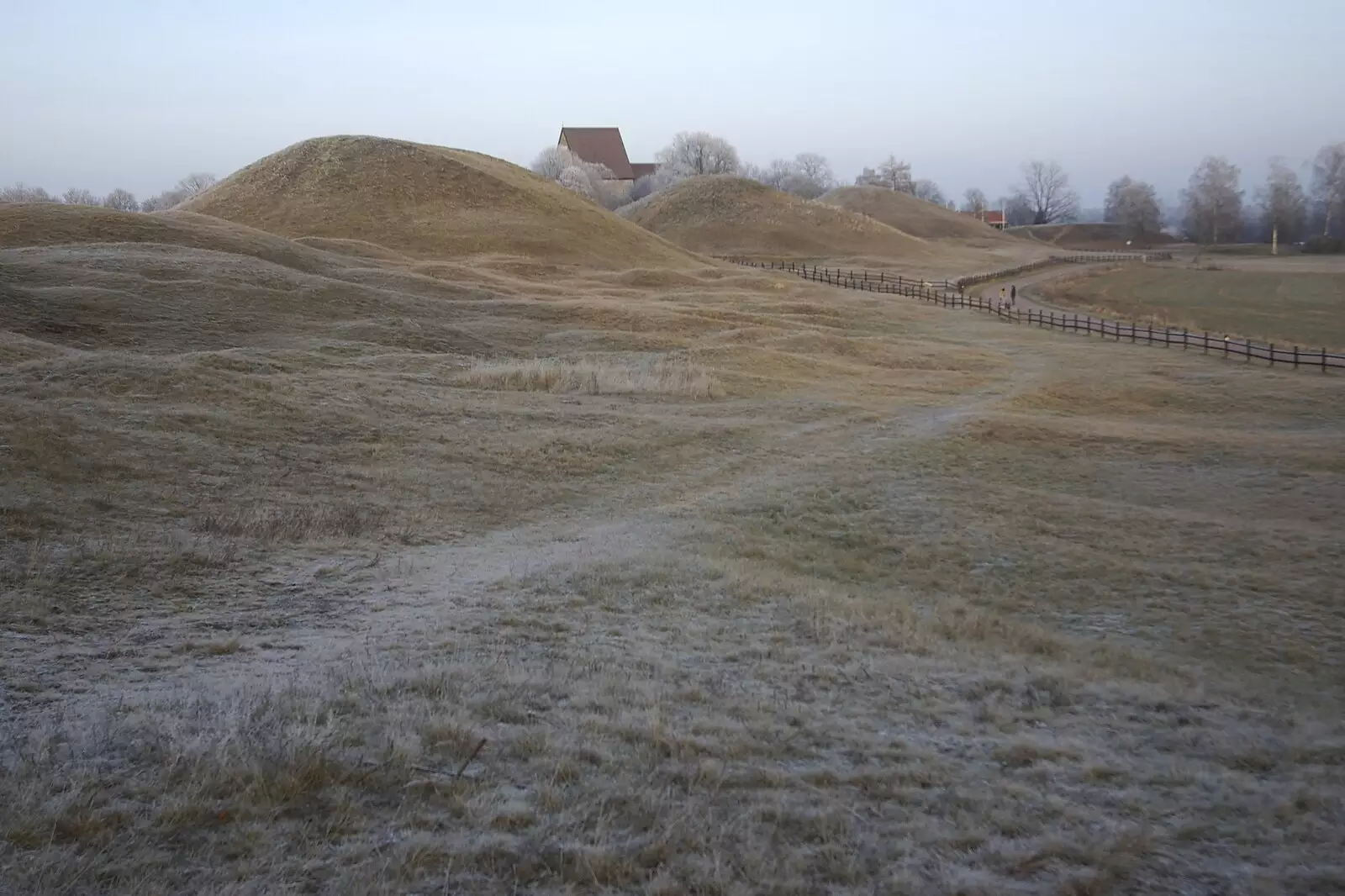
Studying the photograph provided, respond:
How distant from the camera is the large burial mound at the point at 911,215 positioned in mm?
118938

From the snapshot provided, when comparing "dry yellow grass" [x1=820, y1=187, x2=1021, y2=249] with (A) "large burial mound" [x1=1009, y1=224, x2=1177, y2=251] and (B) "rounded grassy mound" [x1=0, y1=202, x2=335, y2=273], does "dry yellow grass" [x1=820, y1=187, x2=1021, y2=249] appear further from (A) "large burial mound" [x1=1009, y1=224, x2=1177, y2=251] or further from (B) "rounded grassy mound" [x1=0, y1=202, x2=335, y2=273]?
(B) "rounded grassy mound" [x1=0, y1=202, x2=335, y2=273]

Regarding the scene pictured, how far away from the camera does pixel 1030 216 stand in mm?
178000

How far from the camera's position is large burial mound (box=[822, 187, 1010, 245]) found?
390 feet

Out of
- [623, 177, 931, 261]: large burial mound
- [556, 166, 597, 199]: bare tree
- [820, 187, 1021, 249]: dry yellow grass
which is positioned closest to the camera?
[623, 177, 931, 261]: large burial mound

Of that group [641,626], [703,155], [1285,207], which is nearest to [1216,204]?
[1285,207]

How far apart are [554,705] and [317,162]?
79.0m

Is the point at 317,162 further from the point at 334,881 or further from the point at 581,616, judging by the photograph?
the point at 334,881

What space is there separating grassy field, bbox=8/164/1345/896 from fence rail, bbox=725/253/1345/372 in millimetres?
4381

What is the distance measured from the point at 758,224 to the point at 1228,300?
153ft

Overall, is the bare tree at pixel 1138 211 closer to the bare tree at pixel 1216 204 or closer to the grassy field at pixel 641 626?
the bare tree at pixel 1216 204

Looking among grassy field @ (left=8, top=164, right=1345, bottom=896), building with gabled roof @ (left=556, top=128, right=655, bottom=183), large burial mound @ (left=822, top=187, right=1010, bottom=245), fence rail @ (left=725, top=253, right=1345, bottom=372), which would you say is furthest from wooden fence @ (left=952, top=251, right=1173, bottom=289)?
building with gabled roof @ (left=556, top=128, right=655, bottom=183)

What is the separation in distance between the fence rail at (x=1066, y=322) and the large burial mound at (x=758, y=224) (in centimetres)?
785

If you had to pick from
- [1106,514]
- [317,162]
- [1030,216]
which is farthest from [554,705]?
[1030,216]

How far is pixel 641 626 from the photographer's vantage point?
10.0m
